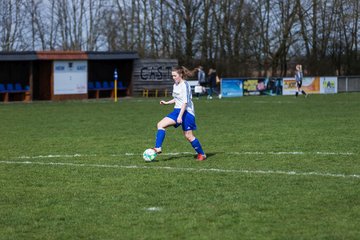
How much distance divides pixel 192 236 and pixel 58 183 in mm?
3674

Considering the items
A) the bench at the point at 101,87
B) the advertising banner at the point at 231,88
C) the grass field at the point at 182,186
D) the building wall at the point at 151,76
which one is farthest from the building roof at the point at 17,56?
the grass field at the point at 182,186

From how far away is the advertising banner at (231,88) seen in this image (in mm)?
45938

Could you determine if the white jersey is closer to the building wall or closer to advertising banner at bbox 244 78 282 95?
the building wall

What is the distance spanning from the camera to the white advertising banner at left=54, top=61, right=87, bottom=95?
4203 centimetres

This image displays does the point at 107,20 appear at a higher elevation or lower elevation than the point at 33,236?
higher

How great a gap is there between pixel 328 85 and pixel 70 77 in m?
18.3

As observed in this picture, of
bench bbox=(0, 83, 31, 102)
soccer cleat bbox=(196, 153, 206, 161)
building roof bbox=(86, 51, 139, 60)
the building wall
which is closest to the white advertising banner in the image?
building roof bbox=(86, 51, 139, 60)

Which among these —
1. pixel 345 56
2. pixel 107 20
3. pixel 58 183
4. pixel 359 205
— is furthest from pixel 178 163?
pixel 345 56

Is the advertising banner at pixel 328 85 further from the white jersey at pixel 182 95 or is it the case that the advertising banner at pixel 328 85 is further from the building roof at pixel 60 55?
the white jersey at pixel 182 95

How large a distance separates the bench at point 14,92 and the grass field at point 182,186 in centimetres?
2338

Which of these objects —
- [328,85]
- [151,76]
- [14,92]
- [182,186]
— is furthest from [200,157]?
[328,85]

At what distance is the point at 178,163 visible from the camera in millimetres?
11961

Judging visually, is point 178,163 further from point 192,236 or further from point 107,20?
point 107,20

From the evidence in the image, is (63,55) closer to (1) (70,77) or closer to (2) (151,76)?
(1) (70,77)
